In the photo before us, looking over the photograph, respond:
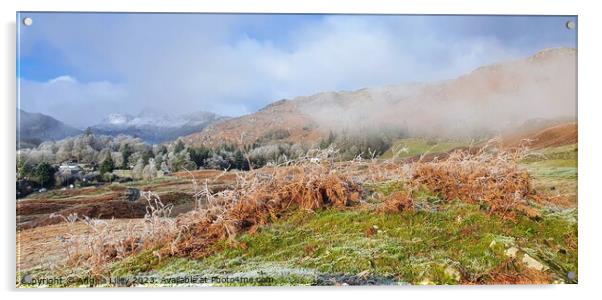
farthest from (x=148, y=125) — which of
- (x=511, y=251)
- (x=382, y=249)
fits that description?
(x=511, y=251)

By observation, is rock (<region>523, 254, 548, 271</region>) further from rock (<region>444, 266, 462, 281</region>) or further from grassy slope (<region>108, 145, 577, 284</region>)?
rock (<region>444, 266, 462, 281</region>)

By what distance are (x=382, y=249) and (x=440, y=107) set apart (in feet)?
4.75

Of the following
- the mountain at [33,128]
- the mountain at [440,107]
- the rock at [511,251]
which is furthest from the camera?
the mountain at [440,107]

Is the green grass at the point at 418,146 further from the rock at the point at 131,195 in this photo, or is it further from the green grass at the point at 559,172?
the rock at the point at 131,195

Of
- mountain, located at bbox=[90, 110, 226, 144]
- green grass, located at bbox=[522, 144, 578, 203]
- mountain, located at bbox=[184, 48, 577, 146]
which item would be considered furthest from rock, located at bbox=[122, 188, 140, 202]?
green grass, located at bbox=[522, 144, 578, 203]

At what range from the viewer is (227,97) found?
17.4 feet

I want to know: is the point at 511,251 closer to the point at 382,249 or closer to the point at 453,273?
the point at 453,273

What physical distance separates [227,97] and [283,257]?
154 cm
